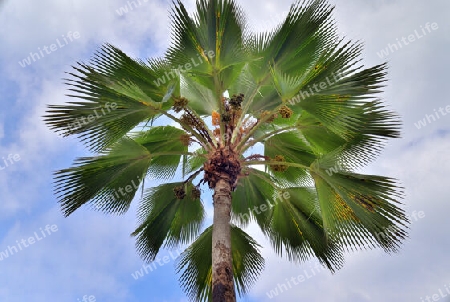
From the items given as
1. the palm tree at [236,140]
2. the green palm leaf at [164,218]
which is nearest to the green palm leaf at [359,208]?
the palm tree at [236,140]

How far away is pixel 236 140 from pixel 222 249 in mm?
1832

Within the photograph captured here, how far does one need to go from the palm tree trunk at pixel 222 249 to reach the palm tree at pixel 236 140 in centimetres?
2

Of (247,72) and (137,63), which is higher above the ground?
(137,63)

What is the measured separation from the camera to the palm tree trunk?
5.56 m

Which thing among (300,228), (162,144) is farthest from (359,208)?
(162,144)

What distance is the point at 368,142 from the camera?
6820 millimetres

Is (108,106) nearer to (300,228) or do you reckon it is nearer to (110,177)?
(110,177)

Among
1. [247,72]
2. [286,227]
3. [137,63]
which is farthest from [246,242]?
[137,63]

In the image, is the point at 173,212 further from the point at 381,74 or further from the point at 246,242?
the point at 381,74

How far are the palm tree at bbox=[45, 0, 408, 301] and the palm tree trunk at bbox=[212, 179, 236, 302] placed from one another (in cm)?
2

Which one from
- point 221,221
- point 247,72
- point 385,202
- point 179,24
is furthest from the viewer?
point 247,72

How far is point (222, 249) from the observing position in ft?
19.6

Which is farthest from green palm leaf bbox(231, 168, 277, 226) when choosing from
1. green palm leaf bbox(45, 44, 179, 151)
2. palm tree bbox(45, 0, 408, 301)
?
green palm leaf bbox(45, 44, 179, 151)

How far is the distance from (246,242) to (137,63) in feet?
12.0
